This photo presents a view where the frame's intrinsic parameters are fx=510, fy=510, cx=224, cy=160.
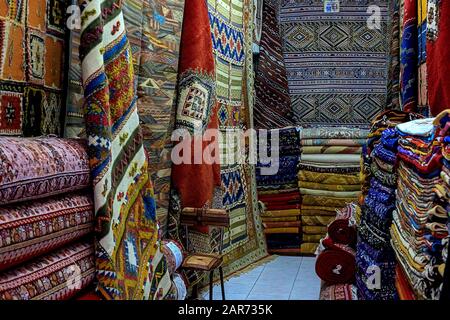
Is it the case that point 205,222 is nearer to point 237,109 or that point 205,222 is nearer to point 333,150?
point 237,109

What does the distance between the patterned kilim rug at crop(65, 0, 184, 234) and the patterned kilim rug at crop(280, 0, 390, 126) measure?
2190mm

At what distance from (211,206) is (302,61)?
2.33 meters

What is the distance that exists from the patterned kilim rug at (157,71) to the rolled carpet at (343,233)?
0.97 metres

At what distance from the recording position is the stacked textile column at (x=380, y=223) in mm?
1906

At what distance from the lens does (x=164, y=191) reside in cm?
296

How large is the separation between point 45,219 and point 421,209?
103 cm

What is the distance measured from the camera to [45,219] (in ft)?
4.59

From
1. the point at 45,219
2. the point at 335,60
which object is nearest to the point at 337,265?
the point at 45,219

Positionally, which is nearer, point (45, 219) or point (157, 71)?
point (45, 219)

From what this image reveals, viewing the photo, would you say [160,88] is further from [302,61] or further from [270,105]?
[302,61]

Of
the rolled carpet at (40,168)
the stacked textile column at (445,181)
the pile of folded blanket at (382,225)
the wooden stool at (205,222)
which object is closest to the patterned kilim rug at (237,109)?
the wooden stool at (205,222)

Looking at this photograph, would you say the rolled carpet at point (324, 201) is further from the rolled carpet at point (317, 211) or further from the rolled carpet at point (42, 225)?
the rolled carpet at point (42, 225)

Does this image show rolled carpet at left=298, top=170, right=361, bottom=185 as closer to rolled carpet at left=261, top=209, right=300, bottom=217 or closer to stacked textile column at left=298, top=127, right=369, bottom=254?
stacked textile column at left=298, top=127, right=369, bottom=254

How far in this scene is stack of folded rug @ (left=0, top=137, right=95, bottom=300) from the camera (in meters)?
1.26
